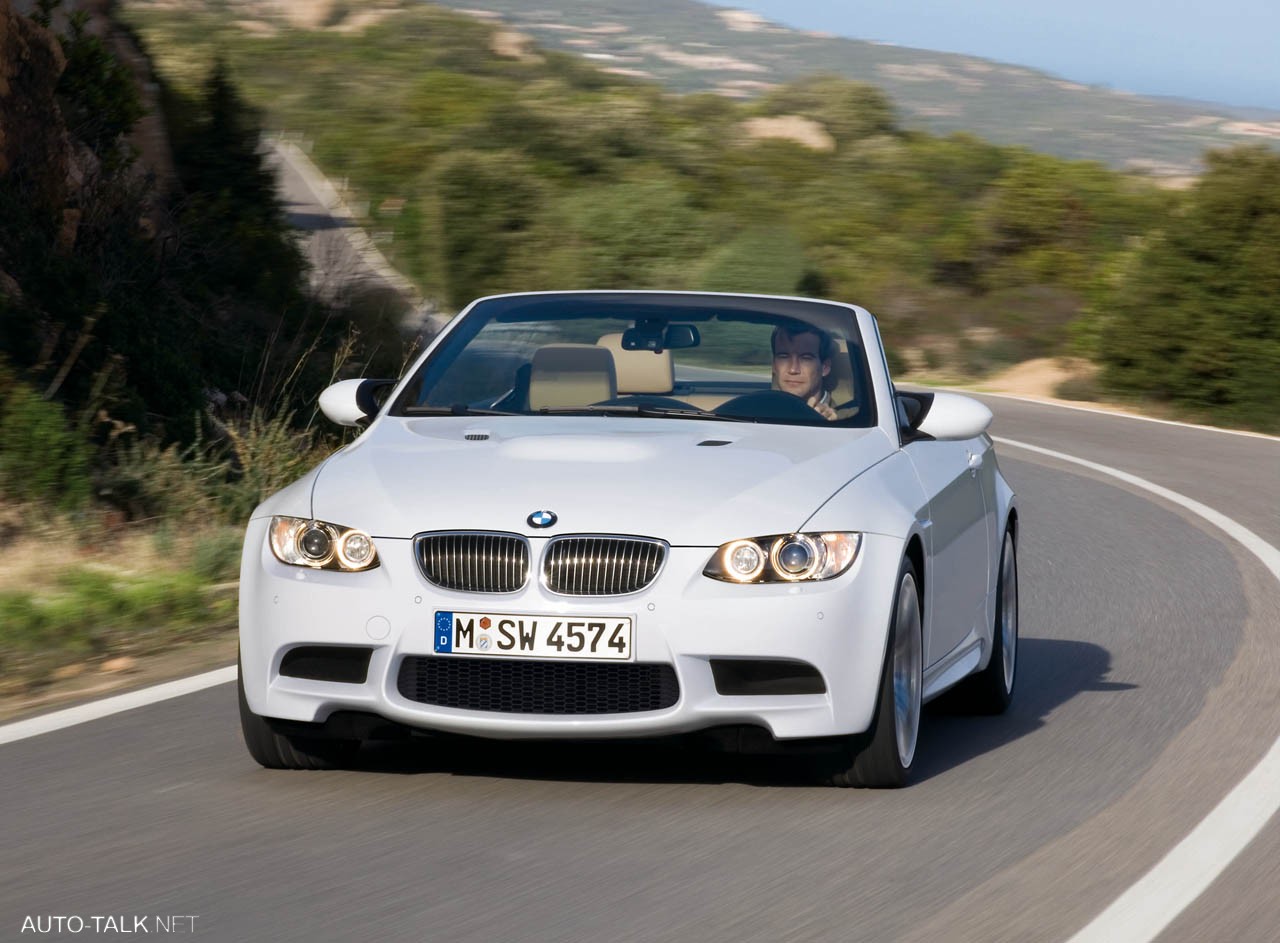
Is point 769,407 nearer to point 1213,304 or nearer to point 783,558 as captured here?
point 783,558

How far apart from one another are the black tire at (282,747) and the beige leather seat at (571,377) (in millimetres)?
1496

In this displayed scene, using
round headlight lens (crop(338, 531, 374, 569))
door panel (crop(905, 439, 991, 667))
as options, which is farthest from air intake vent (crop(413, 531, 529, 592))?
door panel (crop(905, 439, 991, 667))

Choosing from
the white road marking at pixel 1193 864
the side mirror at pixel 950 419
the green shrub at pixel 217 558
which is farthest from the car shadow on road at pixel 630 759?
the green shrub at pixel 217 558

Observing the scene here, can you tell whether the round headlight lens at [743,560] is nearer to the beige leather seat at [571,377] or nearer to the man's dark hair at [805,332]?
the beige leather seat at [571,377]

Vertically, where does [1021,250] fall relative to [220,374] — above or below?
below

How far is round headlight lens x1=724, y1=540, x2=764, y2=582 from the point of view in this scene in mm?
5539

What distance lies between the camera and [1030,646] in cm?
919

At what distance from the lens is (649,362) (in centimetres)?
716

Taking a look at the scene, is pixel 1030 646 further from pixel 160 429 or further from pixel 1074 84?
pixel 1074 84

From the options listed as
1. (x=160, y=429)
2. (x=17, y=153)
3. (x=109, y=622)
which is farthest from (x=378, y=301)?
(x=109, y=622)

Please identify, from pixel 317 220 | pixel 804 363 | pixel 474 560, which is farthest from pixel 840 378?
pixel 317 220

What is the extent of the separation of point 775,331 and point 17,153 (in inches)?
456

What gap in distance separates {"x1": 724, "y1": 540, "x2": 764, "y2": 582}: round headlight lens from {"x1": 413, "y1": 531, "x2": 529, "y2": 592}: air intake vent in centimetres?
54

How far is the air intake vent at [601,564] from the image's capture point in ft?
18.1
